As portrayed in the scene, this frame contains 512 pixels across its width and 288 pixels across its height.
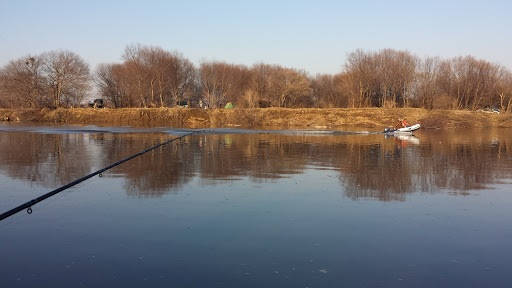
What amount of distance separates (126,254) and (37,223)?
3.35 meters

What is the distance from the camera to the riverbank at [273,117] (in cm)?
7056

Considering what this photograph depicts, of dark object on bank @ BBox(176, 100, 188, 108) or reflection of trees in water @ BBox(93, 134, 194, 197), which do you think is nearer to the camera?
reflection of trees in water @ BBox(93, 134, 194, 197)

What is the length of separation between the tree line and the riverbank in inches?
317

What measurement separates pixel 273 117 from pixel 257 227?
67427 millimetres

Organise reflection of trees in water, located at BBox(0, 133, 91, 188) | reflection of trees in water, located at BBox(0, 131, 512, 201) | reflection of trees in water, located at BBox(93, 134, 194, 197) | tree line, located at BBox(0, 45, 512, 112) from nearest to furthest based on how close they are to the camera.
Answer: reflection of trees in water, located at BBox(93, 134, 194, 197)
reflection of trees in water, located at BBox(0, 131, 512, 201)
reflection of trees in water, located at BBox(0, 133, 91, 188)
tree line, located at BBox(0, 45, 512, 112)

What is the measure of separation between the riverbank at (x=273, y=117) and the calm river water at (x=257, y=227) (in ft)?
161

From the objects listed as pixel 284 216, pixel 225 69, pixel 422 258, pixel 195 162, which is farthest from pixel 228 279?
pixel 225 69

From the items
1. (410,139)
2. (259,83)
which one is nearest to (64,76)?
(259,83)

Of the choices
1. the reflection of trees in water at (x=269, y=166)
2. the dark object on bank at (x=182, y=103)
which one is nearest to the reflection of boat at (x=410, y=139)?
the reflection of trees in water at (x=269, y=166)

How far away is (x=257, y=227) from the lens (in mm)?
9984

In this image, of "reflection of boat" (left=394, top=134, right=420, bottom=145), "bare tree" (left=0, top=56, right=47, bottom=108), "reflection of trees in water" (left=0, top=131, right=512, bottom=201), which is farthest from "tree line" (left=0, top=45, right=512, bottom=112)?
"reflection of trees in water" (left=0, top=131, right=512, bottom=201)

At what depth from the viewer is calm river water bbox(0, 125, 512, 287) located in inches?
286

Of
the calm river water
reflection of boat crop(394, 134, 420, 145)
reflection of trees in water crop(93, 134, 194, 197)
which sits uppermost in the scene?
reflection of boat crop(394, 134, 420, 145)

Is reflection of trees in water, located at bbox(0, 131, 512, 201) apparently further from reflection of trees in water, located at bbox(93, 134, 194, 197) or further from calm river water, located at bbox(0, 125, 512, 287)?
calm river water, located at bbox(0, 125, 512, 287)
